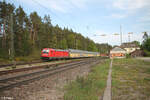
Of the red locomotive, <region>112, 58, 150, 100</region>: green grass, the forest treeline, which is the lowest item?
<region>112, 58, 150, 100</region>: green grass

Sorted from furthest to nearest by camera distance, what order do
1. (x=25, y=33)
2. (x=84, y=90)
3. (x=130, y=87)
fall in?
(x=25, y=33) < (x=130, y=87) < (x=84, y=90)

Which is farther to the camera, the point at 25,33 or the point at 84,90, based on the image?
the point at 25,33

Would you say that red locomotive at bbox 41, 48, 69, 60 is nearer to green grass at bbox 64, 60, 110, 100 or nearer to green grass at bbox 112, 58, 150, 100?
green grass at bbox 112, 58, 150, 100

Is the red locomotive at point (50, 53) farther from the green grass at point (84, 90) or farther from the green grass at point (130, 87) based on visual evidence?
the green grass at point (84, 90)

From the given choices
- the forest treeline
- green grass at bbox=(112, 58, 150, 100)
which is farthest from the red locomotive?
green grass at bbox=(112, 58, 150, 100)

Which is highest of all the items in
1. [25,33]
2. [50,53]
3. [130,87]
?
[25,33]

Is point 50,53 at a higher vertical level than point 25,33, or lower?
lower

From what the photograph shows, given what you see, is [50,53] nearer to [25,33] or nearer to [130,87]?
[25,33]

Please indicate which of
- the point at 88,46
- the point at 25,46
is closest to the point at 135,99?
the point at 25,46

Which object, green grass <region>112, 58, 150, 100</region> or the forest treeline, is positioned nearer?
green grass <region>112, 58, 150, 100</region>

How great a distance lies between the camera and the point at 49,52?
2675cm

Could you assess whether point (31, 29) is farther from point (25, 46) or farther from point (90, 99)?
point (90, 99)

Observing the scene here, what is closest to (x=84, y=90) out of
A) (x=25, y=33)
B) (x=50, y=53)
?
(x=50, y=53)

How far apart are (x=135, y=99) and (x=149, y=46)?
69.0 m
